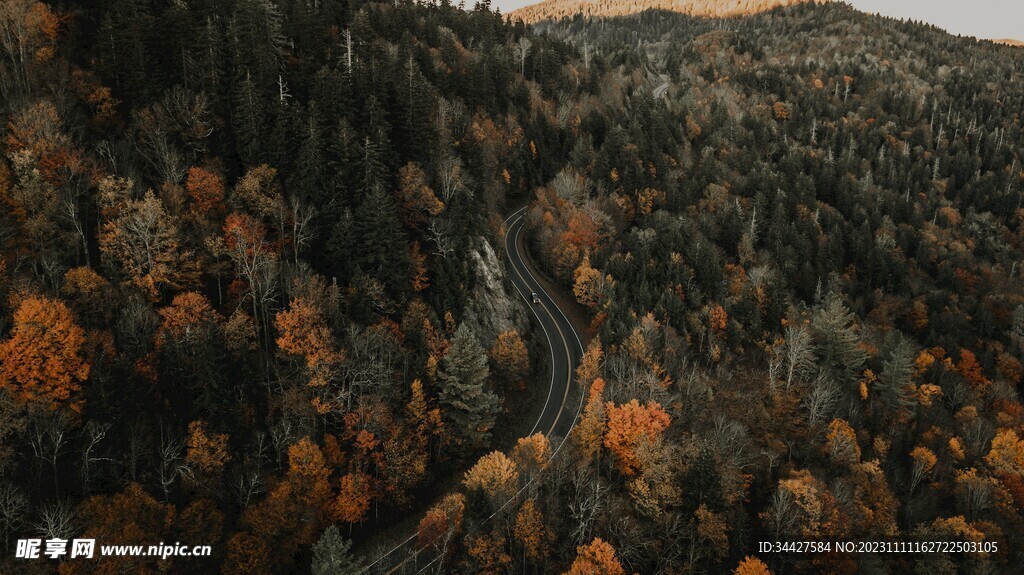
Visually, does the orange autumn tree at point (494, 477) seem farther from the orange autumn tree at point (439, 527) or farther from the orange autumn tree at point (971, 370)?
the orange autumn tree at point (971, 370)

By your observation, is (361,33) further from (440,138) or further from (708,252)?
(708,252)

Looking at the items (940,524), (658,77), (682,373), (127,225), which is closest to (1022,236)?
(658,77)

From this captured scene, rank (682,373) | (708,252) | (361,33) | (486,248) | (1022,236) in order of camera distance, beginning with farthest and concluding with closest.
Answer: (1022,236) < (708,252) < (361,33) < (486,248) < (682,373)

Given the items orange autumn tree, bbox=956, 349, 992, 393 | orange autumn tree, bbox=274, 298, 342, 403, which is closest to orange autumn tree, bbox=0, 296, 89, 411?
orange autumn tree, bbox=274, 298, 342, 403

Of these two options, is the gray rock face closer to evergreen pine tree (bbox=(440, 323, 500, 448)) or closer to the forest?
the forest

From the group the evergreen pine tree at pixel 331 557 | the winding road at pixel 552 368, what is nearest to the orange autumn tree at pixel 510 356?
the winding road at pixel 552 368
